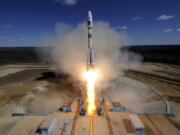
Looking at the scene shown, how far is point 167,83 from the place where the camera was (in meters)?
29.5

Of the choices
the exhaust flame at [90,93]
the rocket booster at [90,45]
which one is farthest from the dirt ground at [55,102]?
the rocket booster at [90,45]

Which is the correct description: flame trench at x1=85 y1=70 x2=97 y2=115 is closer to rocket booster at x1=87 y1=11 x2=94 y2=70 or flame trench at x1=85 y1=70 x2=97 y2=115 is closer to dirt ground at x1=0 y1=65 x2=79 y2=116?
rocket booster at x1=87 y1=11 x2=94 y2=70

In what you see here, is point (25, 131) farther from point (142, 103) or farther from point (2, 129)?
point (142, 103)

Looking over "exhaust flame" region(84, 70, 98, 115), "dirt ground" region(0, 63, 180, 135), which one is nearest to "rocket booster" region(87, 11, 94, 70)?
"exhaust flame" region(84, 70, 98, 115)

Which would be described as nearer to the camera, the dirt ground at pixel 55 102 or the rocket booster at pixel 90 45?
the dirt ground at pixel 55 102

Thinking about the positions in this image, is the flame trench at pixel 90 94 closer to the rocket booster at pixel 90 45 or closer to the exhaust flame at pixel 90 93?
the exhaust flame at pixel 90 93

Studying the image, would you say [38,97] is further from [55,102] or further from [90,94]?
[90,94]

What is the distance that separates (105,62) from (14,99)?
19.5m

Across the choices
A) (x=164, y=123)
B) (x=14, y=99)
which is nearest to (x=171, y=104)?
(x=164, y=123)

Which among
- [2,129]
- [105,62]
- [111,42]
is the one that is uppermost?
[111,42]

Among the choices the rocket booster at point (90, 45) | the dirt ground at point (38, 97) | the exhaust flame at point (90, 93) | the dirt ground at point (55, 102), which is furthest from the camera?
the dirt ground at point (38, 97)

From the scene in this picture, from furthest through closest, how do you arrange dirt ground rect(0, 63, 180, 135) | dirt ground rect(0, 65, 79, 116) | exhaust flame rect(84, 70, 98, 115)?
dirt ground rect(0, 65, 79, 116) < exhaust flame rect(84, 70, 98, 115) < dirt ground rect(0, 63, 180, 135)

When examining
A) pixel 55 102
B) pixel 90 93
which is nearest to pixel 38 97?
pixel 55 102

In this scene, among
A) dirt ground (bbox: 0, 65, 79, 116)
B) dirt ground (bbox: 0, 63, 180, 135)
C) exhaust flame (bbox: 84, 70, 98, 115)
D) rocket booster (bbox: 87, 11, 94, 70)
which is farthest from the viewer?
dirt ground (bbox: 0, 65, 79, 116)
